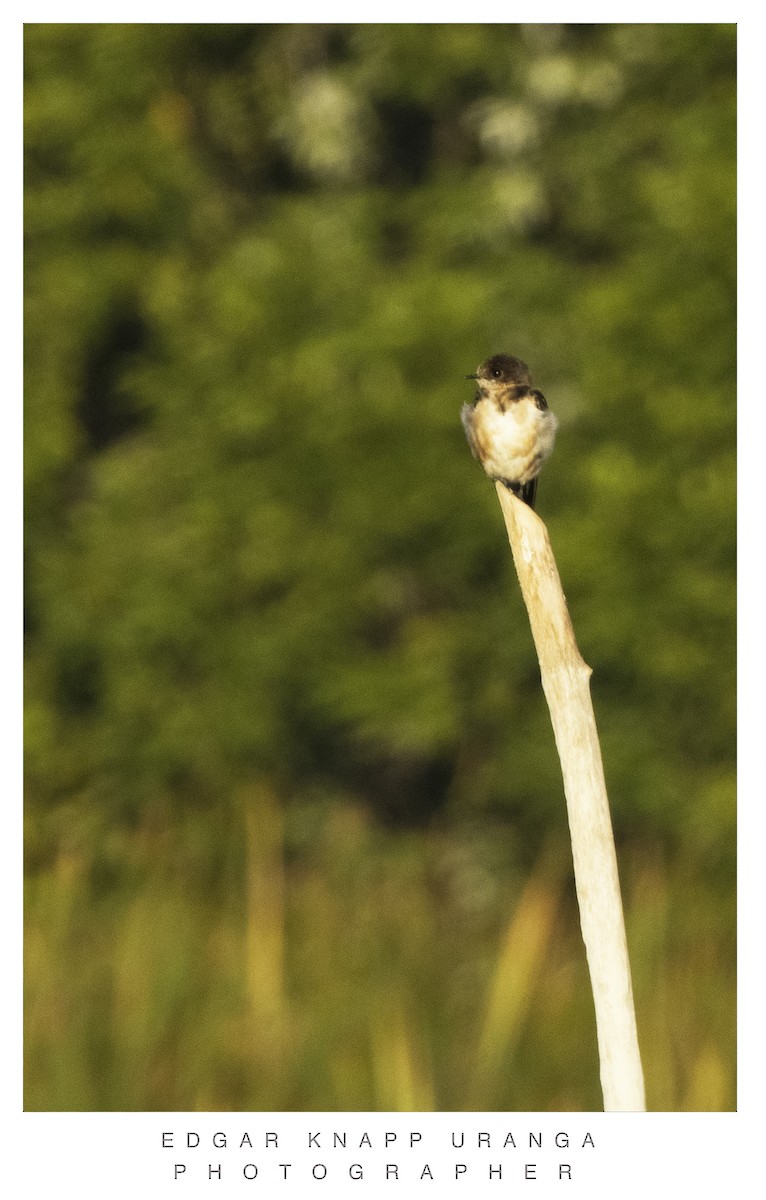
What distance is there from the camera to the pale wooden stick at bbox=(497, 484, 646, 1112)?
1078 millimetres

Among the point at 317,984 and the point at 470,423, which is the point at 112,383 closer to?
the point at 317,984

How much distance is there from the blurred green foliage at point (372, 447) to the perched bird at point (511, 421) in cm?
383

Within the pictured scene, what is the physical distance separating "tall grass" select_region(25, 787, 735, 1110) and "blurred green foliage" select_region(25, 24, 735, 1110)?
120 mm

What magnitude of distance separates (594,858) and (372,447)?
16.7ft

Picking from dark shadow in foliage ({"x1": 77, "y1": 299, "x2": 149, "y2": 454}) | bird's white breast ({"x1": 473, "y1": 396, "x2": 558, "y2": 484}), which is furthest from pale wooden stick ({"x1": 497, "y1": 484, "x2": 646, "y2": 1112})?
dark shadow in foliage ({"x1": 77, "y1": 299, "x2": 149, "y2": 454})

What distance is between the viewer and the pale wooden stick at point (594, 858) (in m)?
1.08

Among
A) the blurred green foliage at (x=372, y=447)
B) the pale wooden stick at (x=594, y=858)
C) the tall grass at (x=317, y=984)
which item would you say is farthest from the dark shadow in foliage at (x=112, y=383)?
the pale wooden stick at (x=594, y=858)

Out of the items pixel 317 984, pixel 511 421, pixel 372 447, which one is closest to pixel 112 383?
pixel 372 447

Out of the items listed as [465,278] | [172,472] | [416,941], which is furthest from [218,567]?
[416,941]

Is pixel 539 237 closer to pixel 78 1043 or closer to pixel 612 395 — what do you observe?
pixel 612 395

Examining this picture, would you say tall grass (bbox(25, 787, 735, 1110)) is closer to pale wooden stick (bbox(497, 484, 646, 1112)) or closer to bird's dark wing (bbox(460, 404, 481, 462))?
bird's dark wing (bbox(460, 404, 481, 462))

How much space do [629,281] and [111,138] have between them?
2388 mm

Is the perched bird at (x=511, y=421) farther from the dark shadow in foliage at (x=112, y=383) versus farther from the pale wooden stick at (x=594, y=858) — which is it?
the dark shadow in foliage at (x=112, y=383)

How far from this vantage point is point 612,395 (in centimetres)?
583
